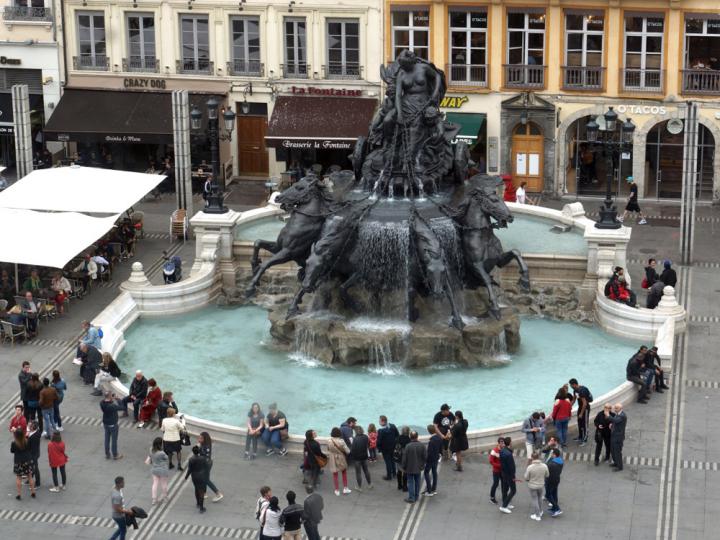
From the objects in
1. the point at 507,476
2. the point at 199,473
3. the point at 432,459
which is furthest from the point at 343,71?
the point at 507,476

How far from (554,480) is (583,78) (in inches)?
1040

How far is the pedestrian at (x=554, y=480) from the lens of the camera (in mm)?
32375

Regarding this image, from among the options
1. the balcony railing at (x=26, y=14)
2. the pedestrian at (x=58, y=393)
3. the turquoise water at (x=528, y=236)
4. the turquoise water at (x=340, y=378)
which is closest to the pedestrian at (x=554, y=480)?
the turquoise water at (x=340, y=378)

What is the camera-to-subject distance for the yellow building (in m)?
55.9

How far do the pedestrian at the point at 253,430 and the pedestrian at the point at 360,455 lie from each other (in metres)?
2.23

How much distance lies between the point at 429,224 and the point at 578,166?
16973 millimetres

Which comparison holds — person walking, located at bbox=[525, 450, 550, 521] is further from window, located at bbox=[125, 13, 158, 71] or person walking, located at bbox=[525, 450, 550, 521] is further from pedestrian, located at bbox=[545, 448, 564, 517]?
window, located at bbox=[125, 13, 158, 71]

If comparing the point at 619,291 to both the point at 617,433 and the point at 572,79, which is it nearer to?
the point at 617,433

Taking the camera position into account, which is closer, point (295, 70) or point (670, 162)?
point (670, 162)

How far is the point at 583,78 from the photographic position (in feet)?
186

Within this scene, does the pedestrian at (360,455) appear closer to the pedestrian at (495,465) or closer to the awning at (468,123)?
the pedestrian at (495,465)

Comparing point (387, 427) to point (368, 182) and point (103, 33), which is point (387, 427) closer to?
point (368, 182)

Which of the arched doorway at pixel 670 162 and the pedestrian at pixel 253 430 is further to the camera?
the arched doorway at pixel 670 162

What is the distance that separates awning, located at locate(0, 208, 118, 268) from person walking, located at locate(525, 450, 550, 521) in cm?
1535
